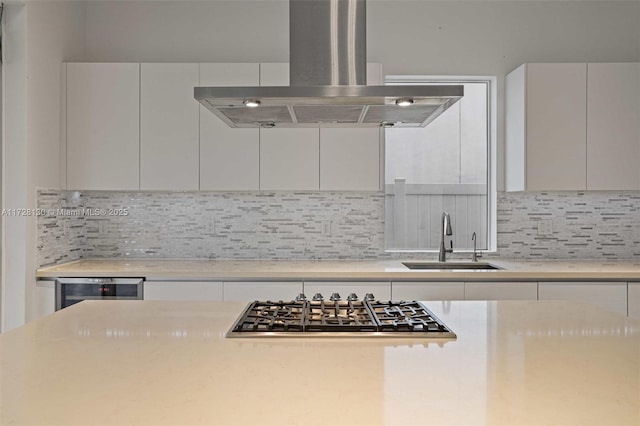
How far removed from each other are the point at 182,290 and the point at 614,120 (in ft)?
9.97

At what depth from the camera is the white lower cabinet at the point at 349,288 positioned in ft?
11.1

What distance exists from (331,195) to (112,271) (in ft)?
5.32

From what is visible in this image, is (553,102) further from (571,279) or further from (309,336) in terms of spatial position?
(309,336)

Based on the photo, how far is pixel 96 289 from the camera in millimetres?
3383

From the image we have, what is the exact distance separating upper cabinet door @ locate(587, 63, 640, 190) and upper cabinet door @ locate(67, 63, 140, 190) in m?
3.06

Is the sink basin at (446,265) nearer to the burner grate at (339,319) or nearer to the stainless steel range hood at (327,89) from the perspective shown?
the burner grate at (339,319)

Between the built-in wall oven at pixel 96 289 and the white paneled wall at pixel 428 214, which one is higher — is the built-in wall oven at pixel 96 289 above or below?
below

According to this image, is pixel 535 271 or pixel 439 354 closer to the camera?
pixel 439 354

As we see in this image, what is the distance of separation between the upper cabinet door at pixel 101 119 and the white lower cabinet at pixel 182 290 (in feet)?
2.79

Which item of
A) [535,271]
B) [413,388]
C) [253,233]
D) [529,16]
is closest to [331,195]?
[253,233]

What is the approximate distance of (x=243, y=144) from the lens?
3.72 m

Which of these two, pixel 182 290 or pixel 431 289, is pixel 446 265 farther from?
pixel 182 290

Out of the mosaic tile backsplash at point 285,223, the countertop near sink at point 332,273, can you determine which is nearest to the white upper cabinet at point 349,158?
the mosaic tile backsplash at point 285,223

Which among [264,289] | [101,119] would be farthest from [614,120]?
[101,119]
